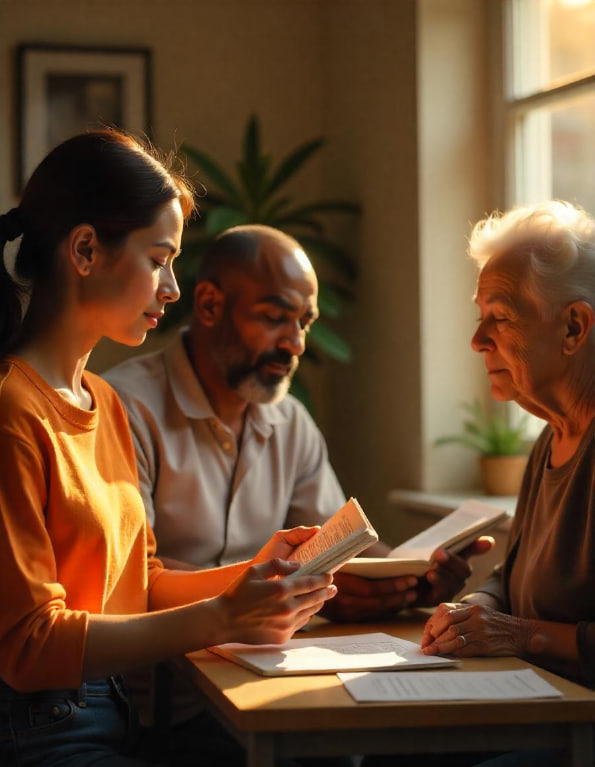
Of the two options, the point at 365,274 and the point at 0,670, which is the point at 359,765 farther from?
the point at 365,274

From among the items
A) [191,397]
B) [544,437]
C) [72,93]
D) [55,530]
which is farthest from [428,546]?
[72,93]

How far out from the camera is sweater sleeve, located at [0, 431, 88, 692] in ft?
4.64

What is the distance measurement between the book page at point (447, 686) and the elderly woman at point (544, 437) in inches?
5.6

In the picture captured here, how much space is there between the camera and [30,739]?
148 cm

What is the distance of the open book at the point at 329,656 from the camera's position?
4.84 feet

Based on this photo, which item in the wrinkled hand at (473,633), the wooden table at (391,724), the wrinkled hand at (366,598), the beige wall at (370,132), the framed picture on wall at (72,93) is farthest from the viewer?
the framed picture on wall at (72,93)

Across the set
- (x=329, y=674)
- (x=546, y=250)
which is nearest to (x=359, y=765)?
(x=329, y=674)

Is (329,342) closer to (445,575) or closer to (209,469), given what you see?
(209,469)

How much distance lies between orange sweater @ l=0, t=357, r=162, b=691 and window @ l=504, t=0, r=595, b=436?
1801 millimetres

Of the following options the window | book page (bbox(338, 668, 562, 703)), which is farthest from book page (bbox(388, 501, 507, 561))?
the window

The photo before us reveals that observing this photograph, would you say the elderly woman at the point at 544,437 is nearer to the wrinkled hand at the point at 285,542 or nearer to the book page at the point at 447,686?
the book page at the point at 447,686

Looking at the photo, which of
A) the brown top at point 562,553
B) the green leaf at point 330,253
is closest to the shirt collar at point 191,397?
the brown top at point 562,553

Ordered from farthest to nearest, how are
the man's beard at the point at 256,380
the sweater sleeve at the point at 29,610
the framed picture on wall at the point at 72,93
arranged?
the framed picture on wall at the point at 72,93
the man's beard at the point at 256,380
the sweater sleeve at the point at 29,610

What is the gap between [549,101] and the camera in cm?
310
